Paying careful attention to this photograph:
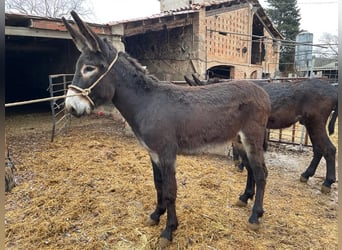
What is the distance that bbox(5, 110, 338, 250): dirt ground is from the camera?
8.12 ft

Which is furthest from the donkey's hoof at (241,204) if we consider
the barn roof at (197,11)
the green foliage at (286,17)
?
the green foliage at (286,17)

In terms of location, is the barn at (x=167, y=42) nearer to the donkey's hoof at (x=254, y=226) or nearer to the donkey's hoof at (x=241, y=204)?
the donkey's hoof at (x=241, y=204)

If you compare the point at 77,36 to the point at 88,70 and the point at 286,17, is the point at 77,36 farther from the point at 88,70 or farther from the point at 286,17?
the point at 286,17

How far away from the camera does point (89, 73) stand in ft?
7.70

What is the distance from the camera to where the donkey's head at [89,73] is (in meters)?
2.28

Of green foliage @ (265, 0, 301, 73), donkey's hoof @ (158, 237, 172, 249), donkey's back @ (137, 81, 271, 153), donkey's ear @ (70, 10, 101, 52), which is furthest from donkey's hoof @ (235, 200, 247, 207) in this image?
green foliage @ (265, 0, 301, 73)

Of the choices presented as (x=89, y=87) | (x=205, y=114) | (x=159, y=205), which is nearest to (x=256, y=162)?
(x=205, y=114)

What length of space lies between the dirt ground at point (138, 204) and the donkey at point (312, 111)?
499mm

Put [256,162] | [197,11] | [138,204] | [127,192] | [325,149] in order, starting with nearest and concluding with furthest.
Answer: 1. [256,162]
2. [138,204]
3. [127,192]
4. [325,149]
5. [197,11]

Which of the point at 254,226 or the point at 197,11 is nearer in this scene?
the point at 254,226

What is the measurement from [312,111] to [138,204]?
117 inches

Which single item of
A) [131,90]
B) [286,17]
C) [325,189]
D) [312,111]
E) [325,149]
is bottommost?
[325,189]

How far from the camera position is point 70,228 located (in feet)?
8.55

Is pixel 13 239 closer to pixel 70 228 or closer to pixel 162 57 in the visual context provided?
pixel 70 228
